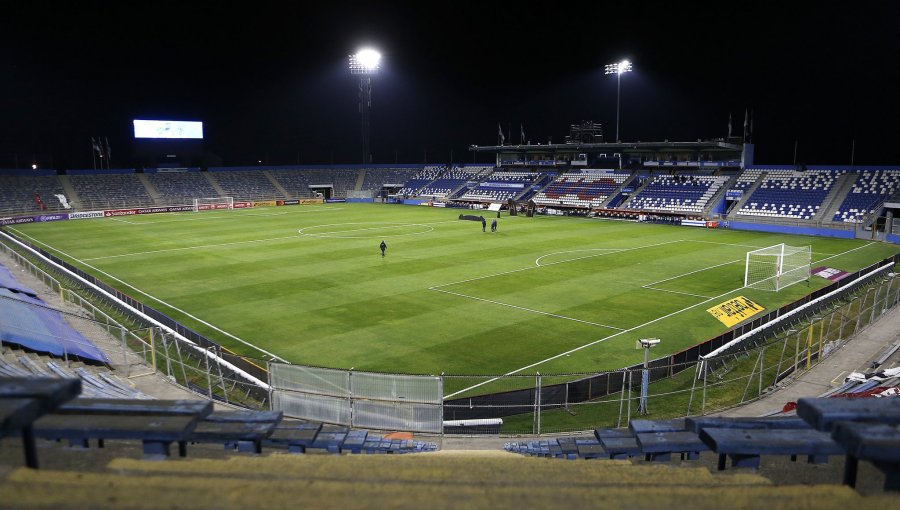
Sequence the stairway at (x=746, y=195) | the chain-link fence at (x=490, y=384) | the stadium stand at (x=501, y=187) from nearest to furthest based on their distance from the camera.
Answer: the chain-link fence at (x=490, y=384)
the stairway at (x=746, y=195)
the stadium stand at (x=501, y=187)

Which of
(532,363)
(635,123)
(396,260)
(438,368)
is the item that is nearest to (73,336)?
(438,368)

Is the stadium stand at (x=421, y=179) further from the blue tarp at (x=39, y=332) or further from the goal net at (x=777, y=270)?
the blue tarp at (x=39, y=332)

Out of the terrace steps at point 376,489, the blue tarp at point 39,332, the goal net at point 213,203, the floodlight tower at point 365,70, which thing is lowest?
the blue tarp at point 39,332

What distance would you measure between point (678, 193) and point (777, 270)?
36223mm

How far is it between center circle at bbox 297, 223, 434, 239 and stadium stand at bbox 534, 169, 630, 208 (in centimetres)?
2290

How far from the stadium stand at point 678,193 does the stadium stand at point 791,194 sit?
4602 millimetres

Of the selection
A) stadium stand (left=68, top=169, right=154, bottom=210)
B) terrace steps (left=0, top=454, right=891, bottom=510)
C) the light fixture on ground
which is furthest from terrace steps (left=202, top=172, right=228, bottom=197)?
terrace steps (left=0, top=454, right=891, bottom=510)

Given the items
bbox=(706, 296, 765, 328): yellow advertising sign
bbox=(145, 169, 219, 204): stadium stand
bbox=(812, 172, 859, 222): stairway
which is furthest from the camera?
bbox=(145, 169, 219, 204): stadium stand

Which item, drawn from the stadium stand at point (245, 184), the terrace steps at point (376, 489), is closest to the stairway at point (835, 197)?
the terrace steps at point (376, 489)

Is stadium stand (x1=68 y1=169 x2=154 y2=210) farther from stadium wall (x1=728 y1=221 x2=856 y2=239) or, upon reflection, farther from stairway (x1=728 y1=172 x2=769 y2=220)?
stadium wall (x1=728 y1=221 x2=856 y2=239)

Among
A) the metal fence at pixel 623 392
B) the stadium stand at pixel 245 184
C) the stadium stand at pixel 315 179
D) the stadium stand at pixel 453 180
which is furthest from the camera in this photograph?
the stadium stand at pixel 315 179

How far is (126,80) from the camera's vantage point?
274 ft

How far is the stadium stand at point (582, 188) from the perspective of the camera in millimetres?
72875

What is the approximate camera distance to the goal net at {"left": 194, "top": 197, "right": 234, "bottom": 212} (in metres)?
79.9
